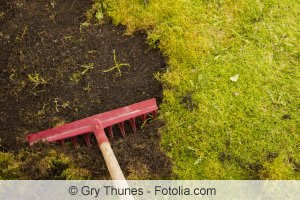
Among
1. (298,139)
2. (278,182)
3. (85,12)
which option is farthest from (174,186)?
(85,12)

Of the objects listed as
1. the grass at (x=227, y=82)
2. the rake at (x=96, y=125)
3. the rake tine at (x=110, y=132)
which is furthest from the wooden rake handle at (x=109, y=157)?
the grass at (x=227, y=82)

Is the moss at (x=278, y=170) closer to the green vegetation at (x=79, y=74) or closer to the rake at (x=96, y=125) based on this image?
the rake at (x=96, y=125)

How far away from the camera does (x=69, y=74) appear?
407 centimetres

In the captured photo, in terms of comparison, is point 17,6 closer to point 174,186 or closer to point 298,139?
point 174,186

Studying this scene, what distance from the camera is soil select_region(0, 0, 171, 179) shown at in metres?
3.72

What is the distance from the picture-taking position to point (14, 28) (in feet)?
14.0

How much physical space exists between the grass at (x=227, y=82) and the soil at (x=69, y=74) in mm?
211

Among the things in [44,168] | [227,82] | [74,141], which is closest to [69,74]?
[74,141]

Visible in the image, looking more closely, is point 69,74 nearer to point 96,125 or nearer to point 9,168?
point 96,125

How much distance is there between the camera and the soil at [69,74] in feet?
12.2

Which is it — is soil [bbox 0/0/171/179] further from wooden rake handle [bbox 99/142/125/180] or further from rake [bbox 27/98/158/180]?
wooden rake handle [bbox 99/142/125/180]

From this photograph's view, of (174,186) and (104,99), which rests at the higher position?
(104,99)

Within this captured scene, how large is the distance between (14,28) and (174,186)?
2.54 metres

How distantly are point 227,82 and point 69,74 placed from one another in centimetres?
174
